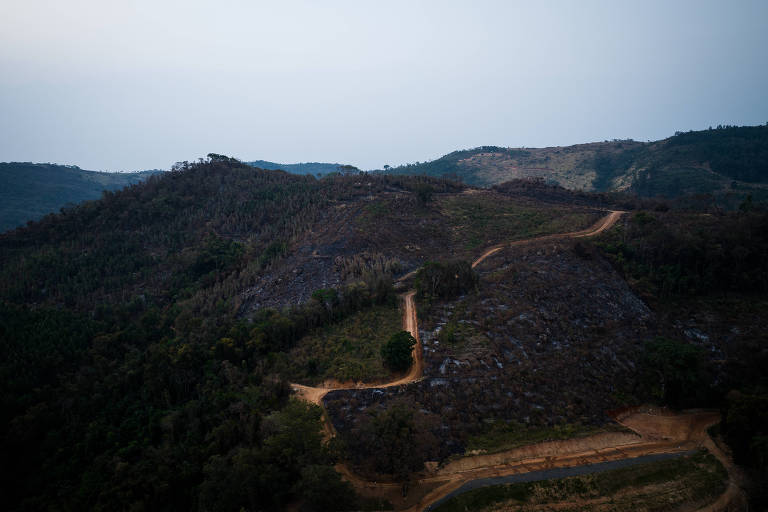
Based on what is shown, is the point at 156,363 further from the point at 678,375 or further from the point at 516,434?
the point at 678,375

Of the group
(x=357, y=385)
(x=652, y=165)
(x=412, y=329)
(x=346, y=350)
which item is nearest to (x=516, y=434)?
(x=357, y=385)

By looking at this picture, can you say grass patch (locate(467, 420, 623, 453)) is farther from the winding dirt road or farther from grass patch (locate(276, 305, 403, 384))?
grass patch (locate(276, 305, 403, 384))

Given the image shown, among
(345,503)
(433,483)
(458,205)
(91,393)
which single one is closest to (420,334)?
(433,483)

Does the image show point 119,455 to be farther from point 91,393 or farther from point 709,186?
point 709,186

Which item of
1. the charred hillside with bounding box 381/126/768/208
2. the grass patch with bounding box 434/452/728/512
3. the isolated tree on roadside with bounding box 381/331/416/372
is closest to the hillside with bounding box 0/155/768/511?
the isolated tree on roadside with bounding box 381/331/416/372

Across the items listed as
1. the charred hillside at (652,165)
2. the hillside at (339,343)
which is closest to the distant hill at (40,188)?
the hillside at (339,343)

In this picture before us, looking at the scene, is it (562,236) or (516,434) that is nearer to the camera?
(516,434)
